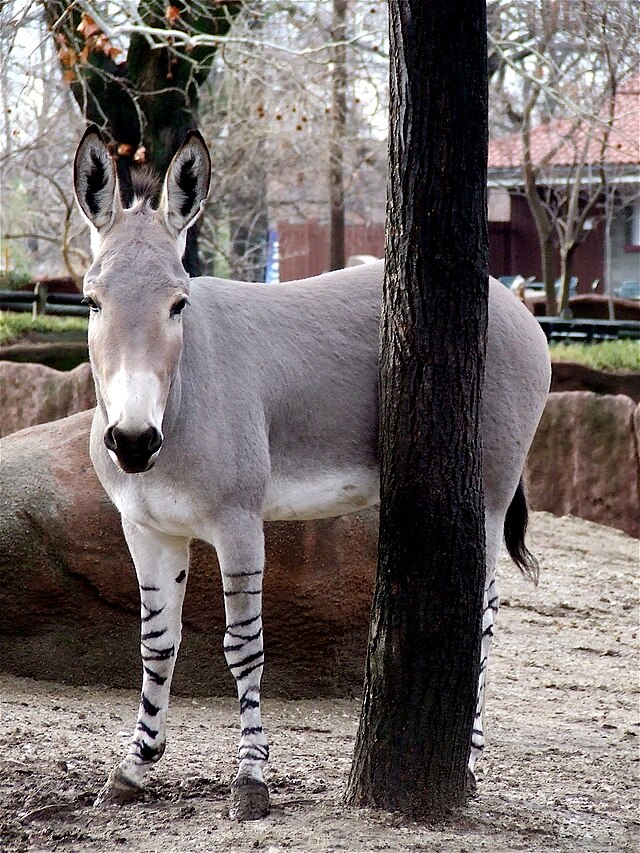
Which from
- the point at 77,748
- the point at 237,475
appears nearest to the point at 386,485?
the point at 237,475

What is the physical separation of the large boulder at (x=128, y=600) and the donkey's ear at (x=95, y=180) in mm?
2131

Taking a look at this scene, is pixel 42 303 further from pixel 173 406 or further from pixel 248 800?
pixel 248 800

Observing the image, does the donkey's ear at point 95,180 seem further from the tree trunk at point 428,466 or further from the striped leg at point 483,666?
the striped leg at point 483,666

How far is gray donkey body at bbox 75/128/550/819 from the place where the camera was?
11.1 ft

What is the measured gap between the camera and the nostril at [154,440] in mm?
3115

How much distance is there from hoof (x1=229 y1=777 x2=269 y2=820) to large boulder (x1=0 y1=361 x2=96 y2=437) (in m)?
6.76

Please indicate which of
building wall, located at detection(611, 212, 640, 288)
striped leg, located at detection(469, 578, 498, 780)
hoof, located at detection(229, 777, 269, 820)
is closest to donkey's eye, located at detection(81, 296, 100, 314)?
hoof, located at detection(229, 777, 269, 820)

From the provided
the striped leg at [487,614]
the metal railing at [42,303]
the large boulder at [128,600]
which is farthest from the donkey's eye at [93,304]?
the metal railing at [42,303]

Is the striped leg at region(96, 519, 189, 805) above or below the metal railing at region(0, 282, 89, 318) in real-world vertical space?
below

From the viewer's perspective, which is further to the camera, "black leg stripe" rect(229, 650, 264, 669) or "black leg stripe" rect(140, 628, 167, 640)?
"black leg stripe" rect(140, 628, 167, 640)

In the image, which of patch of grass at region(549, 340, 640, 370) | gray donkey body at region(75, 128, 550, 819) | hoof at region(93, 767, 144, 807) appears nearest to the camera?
gray donkey body at region(75, 128, 550, 819)

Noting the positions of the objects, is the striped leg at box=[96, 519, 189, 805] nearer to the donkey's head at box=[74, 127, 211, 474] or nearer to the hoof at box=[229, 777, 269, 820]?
the hoof at box=[229, 777, 269, 820]

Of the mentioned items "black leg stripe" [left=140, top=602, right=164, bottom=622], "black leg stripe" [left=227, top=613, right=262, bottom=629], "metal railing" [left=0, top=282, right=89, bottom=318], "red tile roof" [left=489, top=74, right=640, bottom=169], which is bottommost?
"black leg stripe" [left=140, top=602, right=164, bottom=622]

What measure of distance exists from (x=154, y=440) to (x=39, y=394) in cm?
748
